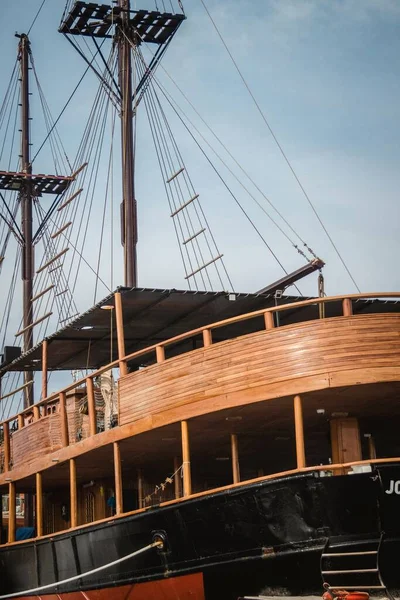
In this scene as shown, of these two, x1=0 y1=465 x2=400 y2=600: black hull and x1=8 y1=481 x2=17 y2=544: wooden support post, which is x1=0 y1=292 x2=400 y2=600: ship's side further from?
x1=8 y1=481 x2=17 y2=544: wooden support post

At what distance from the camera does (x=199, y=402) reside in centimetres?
1542

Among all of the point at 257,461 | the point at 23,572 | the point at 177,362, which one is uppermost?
the point at 177,362

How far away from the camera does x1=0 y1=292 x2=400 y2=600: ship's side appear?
1379 centimetres

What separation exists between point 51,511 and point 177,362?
8.82m

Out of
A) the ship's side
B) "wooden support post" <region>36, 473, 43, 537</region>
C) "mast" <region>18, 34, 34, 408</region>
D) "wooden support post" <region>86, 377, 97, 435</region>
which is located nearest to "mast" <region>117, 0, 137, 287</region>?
the ship's side

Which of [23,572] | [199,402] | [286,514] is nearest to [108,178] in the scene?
[23,572]

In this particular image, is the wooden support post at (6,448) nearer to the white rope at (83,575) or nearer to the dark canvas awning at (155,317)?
the dark canvas awning at (155,317)

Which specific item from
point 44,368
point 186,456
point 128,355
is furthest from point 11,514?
point 186,456

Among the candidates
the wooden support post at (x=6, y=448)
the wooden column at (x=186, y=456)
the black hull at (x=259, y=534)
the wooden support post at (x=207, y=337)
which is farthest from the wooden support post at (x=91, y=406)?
the wooden support post at (x=6, y=448)

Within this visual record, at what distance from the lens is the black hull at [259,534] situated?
13742mm

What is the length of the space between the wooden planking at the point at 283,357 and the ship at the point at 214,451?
21mm

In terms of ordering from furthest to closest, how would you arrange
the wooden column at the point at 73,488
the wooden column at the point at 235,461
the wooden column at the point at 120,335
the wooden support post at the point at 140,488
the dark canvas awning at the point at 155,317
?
the wooden support post at the point at 140,488, the dark canvas awning at the point at 155,317, the wooden column at the point at 73,488, the wooden column at the point at 120,335, the wooden column at the point at 235,461

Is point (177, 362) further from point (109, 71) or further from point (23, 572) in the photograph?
point (109, 71)

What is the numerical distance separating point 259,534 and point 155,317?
635 centimetres
